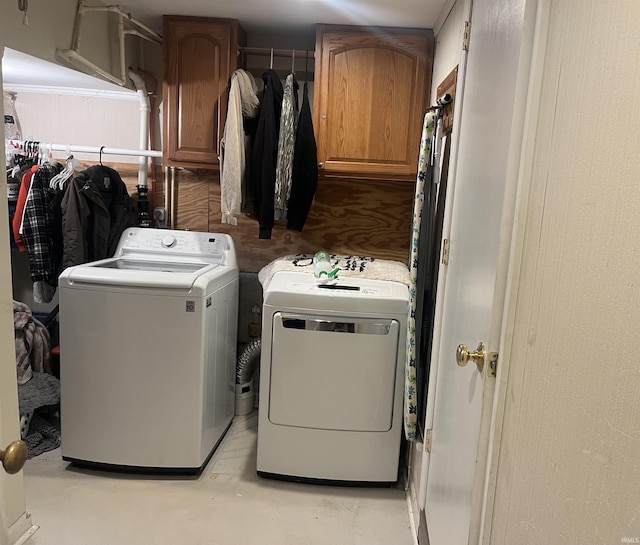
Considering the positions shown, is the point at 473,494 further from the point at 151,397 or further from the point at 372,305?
the point at 151,397

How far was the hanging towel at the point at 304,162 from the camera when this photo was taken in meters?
2.53

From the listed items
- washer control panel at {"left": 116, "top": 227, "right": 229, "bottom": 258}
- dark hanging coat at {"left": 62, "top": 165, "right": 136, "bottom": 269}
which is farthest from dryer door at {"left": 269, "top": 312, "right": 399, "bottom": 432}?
dark hanging coat at {"left": 62, "top": 165, "right": 136, "bottom": 269}

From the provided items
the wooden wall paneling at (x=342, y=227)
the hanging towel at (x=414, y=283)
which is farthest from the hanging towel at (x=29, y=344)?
the hanging towel at (x=414, y=283)

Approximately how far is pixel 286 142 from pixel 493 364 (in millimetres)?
1777

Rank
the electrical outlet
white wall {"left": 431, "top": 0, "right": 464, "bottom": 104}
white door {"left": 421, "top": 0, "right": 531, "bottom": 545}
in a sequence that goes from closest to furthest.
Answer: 1. white door {"left": 421, "top": 0, "right": 531, "bottom": 545}
2. white wall {"left": 431, "top": 0, "right": 464, "bottom": 104}
3. the electrical outlet

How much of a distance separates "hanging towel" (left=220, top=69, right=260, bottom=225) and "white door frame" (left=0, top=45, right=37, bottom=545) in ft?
3.34

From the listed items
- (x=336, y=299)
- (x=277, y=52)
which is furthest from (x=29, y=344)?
(x=277, y=52)

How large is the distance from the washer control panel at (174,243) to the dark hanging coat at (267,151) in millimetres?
337

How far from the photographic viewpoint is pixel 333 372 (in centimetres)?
226

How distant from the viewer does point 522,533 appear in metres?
0.85

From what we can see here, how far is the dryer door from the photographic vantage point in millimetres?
2225

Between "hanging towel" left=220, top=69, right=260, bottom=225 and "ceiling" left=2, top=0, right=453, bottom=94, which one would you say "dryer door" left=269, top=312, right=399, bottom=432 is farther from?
"ceiling" left=2, top=0, right=453, bottom=94

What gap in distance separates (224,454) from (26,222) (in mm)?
1652

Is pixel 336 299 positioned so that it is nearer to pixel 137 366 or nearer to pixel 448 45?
pixel 137 366
